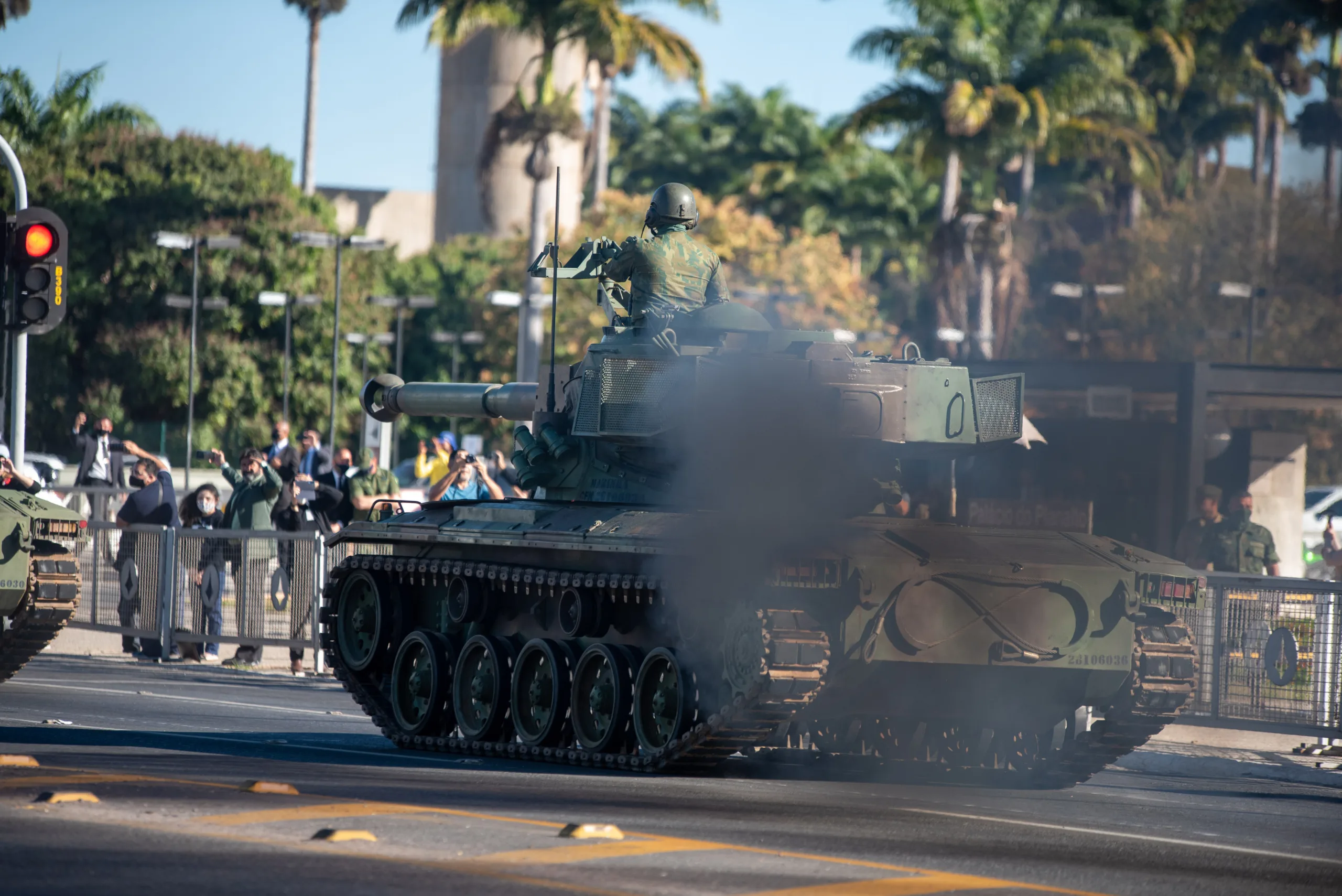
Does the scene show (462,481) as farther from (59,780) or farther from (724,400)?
(59,780)

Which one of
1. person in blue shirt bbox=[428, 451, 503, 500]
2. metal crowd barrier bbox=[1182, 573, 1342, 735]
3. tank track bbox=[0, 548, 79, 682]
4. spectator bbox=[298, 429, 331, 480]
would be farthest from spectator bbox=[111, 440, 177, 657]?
metal crowd barrier bbox=[1182, 573, 1342, 735]

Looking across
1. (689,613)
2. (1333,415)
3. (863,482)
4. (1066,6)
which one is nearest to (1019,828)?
(689,613)

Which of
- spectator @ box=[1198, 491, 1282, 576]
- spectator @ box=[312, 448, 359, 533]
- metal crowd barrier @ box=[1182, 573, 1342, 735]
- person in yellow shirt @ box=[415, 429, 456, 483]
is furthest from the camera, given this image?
person in yellow shirt @ box=[415, 429, 456, 483]

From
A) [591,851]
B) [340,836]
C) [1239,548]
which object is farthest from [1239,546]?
[340,836]

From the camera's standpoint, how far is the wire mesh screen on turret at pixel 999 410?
13.8 metres

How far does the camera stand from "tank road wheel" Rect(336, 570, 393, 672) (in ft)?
49.5

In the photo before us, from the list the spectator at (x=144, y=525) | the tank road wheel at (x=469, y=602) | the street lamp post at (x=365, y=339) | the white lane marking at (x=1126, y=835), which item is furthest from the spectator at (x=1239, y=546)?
the street lamp post at (x=365, y=339)

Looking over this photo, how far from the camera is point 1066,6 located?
2136 inches

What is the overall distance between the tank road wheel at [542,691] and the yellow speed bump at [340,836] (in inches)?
171

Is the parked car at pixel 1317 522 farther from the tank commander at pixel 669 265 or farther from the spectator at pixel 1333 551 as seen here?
the tank commander at pixel 669 265

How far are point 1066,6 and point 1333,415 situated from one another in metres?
14.1

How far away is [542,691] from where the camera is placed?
13617mm

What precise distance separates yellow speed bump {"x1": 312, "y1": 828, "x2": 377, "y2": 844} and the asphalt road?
0.18ft

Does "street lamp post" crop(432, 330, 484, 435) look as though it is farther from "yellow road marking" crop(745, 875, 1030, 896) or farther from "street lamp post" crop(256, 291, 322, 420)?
"yellow road marking" crop(745, 875, 1030, 896)
